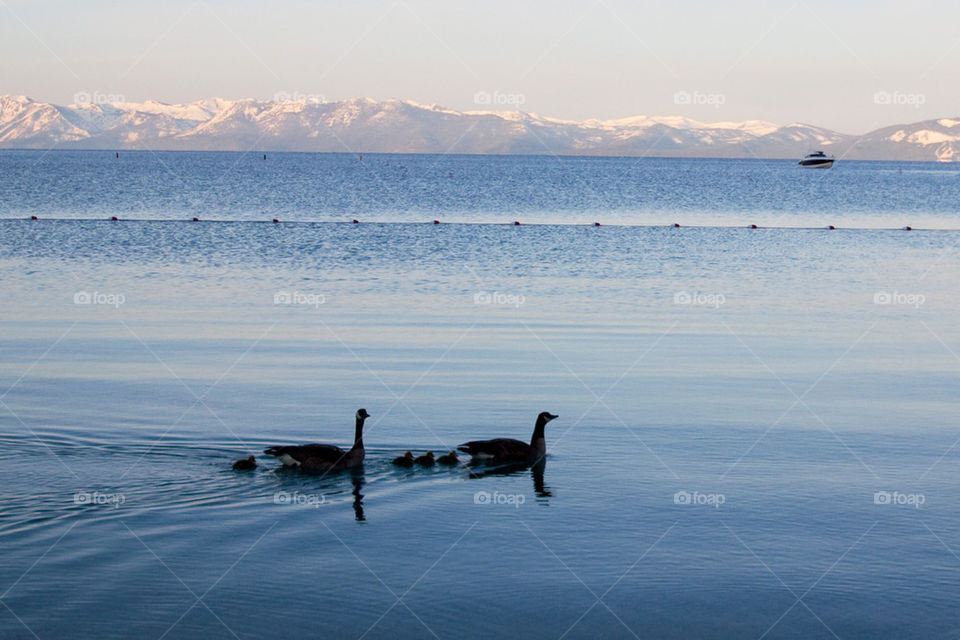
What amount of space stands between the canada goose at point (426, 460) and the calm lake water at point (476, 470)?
0.29 meters

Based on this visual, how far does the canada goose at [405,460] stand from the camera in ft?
55.7

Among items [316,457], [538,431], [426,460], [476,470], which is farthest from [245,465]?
[538,431]

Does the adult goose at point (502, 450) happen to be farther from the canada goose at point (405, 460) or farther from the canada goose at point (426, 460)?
the canada goose at point (405, 460)

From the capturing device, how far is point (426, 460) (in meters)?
17.0

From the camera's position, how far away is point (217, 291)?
36812mm

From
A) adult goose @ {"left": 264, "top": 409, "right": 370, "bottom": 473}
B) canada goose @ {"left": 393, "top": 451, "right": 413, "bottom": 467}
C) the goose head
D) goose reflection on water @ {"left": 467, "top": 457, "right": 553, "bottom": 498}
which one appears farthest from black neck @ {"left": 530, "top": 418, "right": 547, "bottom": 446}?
adult goose @ {"left": 264, "top": 409, "right": 370, "bottom": 473}

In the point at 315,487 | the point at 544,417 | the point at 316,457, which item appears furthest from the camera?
the point at 544,417

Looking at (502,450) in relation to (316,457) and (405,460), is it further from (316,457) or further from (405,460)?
(316,457)

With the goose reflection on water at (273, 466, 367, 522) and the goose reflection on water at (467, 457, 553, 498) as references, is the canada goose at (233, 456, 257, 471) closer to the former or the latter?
the goose reflection on water at (273, 466, 367, 522)

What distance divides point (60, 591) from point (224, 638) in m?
2.10

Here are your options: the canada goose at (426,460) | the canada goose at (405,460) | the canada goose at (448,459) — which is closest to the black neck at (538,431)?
the canada goose at (448,459)

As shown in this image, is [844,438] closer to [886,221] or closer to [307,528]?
[307,528]

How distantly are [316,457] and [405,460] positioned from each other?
4.26 feet

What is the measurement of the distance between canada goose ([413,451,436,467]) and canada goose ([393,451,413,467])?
0.13m
